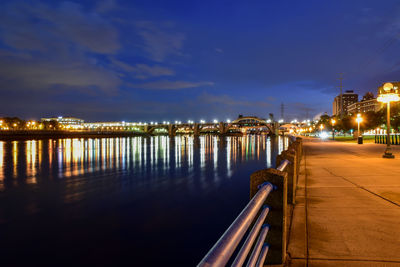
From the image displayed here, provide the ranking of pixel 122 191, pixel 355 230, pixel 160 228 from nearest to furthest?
pixel 355 230 → pixel 160 228 → pixel 122 191

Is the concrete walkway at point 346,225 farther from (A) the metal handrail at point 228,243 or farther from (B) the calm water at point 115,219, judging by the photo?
(B) the calm water at point 115,219

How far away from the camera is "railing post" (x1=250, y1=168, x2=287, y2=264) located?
140 inches

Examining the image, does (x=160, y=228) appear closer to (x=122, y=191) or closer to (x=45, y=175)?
(x=122, y=191)

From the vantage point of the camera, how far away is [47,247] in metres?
10.1

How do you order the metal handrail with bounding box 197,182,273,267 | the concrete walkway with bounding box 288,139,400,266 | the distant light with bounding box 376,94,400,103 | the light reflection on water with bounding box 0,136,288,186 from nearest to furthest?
the metal handrail with bounding box 197,182,273,267, the concrete walkway with bounding box 288,139,400,266, the distant light with bounding box 376,94,400,103, the light reflection on water with bounding box 0,136,288,186

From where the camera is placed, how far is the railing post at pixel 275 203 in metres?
3.57

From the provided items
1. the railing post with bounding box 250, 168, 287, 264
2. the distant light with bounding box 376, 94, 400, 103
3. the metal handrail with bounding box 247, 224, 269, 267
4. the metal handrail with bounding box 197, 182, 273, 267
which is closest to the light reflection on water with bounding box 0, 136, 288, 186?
the distant light with bounding box 376, 94, 400, 103

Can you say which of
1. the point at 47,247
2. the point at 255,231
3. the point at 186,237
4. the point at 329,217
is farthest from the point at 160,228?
the point at 255,231

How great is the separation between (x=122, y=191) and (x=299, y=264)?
17.1 metres

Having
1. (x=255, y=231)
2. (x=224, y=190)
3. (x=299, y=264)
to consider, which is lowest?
(x=224, y=190)

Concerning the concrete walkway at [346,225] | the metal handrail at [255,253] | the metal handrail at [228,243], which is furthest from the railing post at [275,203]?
the metal handrail at [228,243]

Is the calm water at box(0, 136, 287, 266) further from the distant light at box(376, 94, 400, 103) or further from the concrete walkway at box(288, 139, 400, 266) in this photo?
the distant light at box(376, 94, 400, 103)

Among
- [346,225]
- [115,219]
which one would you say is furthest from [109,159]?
[346,225]

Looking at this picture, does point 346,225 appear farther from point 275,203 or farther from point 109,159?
point 109,159
